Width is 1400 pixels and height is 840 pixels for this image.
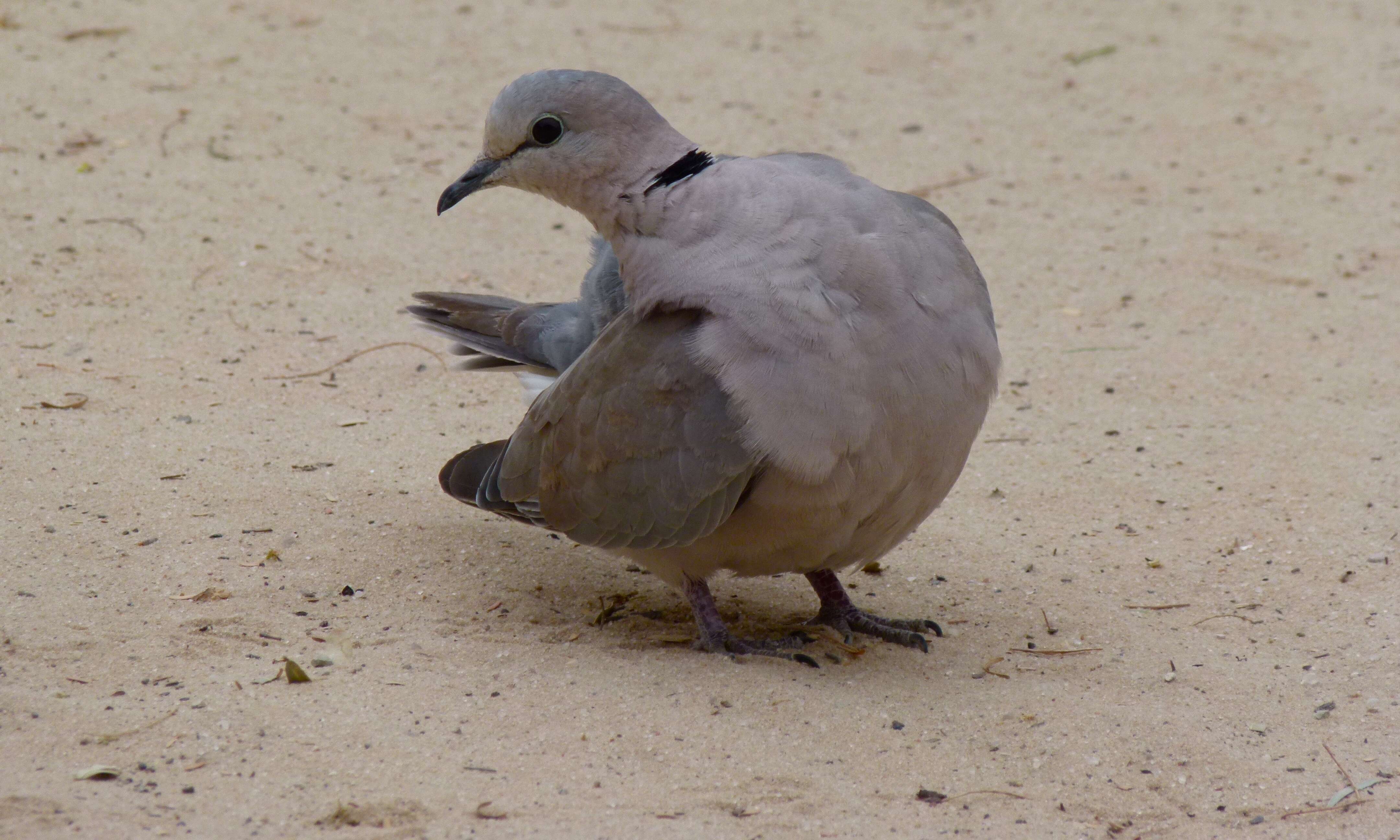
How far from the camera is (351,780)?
3.00 metres

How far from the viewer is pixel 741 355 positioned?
11.0ft

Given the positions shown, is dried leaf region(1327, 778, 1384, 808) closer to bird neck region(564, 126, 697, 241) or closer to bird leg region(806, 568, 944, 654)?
bird leg region(806, 568, 944, 654)

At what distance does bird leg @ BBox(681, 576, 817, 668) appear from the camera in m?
3.86

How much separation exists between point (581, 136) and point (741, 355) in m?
0.69

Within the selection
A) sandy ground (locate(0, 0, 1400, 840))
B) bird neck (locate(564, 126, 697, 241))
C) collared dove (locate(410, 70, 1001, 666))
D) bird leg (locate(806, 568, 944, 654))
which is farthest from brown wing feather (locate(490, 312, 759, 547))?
bird leg (locate(806, 568, 944, 654))

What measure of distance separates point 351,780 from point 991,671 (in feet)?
5.49

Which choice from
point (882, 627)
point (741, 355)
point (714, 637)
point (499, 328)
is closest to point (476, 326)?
point (499, 328)

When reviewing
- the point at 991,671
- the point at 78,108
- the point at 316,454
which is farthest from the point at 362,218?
the point at 991,671

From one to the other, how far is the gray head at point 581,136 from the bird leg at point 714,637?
41.1 inches

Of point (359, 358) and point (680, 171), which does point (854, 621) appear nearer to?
point (680, 171)

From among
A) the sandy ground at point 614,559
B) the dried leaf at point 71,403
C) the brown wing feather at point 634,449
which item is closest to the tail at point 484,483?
the brown wing feather at point 634,449

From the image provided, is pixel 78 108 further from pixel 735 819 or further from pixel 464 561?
pixel 735 819

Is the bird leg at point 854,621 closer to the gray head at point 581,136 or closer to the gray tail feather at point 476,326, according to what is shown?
the gray tail feather at point 476,326

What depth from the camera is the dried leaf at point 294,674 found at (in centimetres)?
339
